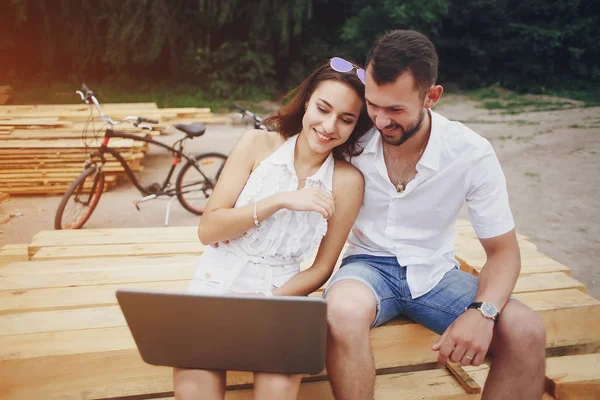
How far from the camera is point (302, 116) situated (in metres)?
2.06

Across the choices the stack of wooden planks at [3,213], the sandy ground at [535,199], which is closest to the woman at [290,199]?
the sandy ground at [535,199]

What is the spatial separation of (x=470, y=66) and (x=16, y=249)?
15.3 metres

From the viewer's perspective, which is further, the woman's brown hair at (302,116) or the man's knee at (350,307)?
the woman's brown hair at (302,116)

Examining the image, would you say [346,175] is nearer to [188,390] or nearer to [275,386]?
[275,386]

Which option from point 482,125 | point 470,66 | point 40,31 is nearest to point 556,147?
point 482,125

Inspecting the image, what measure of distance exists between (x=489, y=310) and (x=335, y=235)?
2.00ft

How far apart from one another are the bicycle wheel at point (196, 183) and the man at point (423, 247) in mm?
3257

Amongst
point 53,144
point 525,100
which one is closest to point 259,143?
point 53,144

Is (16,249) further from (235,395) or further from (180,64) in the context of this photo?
(180,64)

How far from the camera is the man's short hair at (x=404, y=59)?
1711 millimetres

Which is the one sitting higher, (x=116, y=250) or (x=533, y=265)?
(x=533, y=265)

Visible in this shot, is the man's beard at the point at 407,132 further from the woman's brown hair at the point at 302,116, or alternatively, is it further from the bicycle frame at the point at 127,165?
the bicycle frame at the point at 127,165

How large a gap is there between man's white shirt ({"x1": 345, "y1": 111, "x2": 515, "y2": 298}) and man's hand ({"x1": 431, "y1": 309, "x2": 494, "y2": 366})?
29cm

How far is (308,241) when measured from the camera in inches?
74.6
